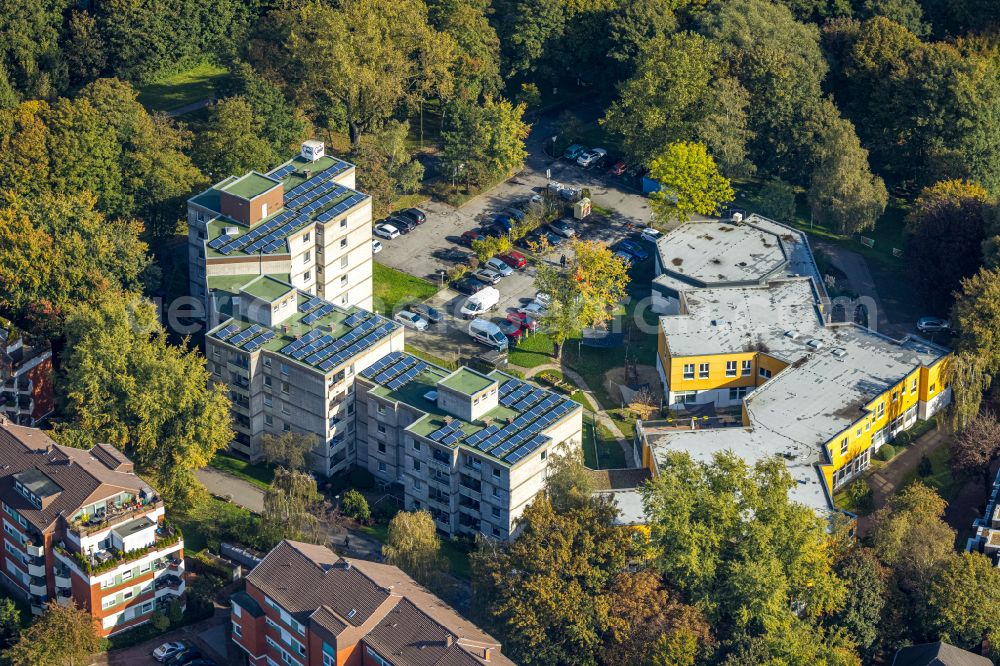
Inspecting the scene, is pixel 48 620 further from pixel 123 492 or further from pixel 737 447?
pixel 737 447

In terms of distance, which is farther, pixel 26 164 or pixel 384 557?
pixel 26 164

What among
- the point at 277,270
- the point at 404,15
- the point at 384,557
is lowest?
the point at 384,557

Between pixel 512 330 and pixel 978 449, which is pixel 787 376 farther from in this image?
pixel 512 330

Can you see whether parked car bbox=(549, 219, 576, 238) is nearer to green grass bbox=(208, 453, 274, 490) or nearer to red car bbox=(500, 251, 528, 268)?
red car bbox=(500, 251, 528, 268)

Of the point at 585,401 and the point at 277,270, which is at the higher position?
the point at 277,270

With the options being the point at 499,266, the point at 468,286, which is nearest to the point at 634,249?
the point at 499,266

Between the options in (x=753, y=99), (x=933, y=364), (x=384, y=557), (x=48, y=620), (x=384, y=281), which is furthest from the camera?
(x=753, y=99)

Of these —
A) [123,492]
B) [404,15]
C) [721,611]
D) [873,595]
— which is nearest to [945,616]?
[873,595]
